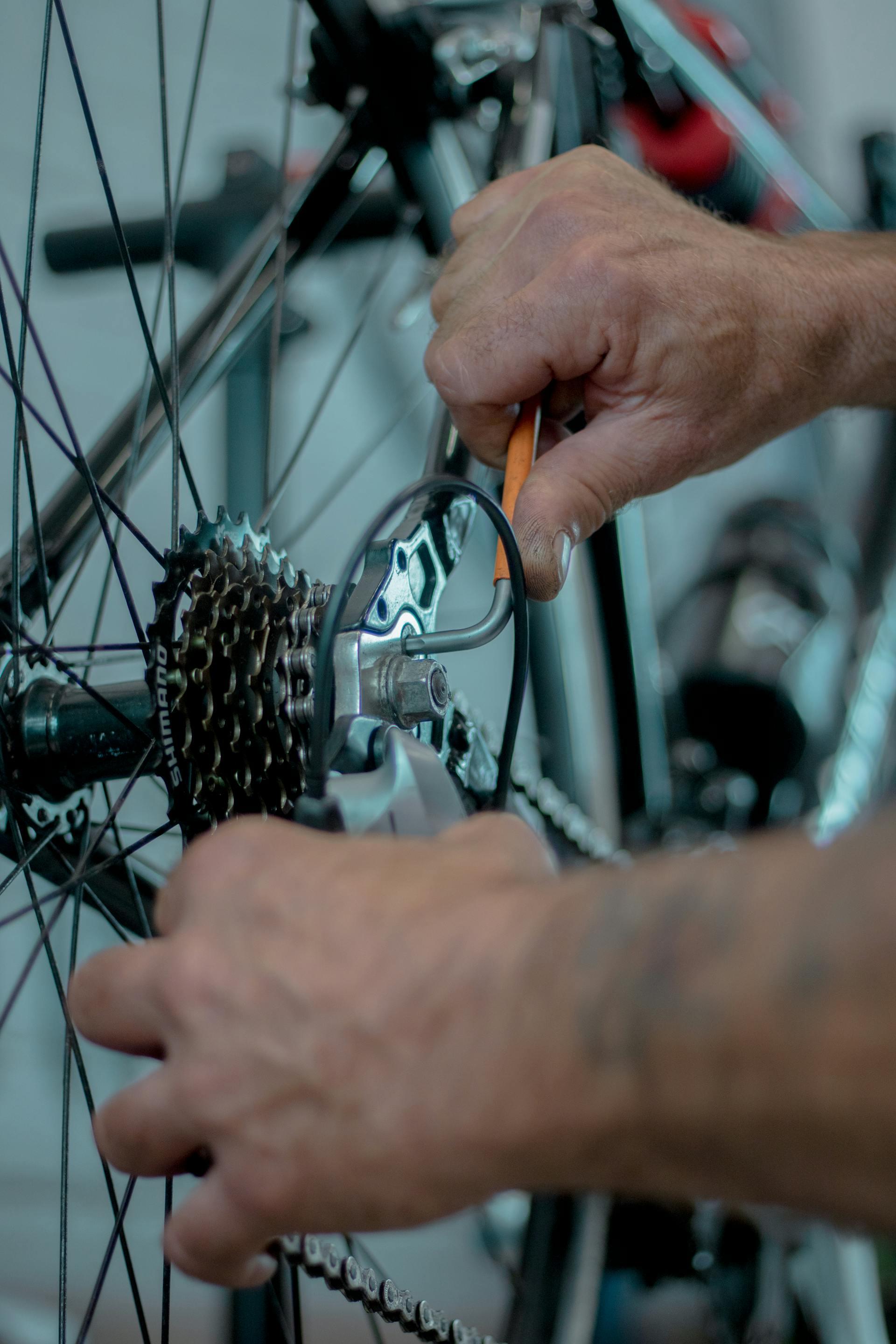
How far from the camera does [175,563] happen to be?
43 cm

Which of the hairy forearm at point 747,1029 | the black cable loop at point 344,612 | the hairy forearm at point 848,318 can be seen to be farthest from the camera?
the hairy forearm at point 848,318

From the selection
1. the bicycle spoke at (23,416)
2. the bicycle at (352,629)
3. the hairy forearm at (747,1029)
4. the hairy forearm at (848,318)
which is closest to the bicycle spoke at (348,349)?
the bicycle at (352,629)

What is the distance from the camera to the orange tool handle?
0.48 metres

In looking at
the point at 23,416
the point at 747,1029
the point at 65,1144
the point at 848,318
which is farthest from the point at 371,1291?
the point at 848,318

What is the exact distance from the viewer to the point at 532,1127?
0.21 m

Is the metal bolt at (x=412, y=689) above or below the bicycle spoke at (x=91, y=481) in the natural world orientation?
below

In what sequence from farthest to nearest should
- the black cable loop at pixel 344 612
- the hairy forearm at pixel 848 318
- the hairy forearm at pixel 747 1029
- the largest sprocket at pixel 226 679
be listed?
the hairy forearm at pixel 848 318
the largest sprocket at pixel 226 679
the black cable loop at pixel 344 612
the hairy forearm at pixel 747 1029

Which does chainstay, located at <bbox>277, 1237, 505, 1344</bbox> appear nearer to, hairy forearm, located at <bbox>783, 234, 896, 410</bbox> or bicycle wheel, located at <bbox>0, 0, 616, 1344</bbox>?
bicycle wheel, located at <bbox>0, 0, 616, 1344</bbox>

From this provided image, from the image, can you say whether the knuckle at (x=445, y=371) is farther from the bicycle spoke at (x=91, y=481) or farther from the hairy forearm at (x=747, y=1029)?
the hairy forearm at (x=747, y=1029)

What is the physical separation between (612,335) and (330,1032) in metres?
0.34

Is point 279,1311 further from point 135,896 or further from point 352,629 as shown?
point 352,629

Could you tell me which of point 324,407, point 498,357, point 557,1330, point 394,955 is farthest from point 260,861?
point 324,407

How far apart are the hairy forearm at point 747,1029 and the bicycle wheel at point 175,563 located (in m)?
0.13

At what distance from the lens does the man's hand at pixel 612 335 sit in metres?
0.47
